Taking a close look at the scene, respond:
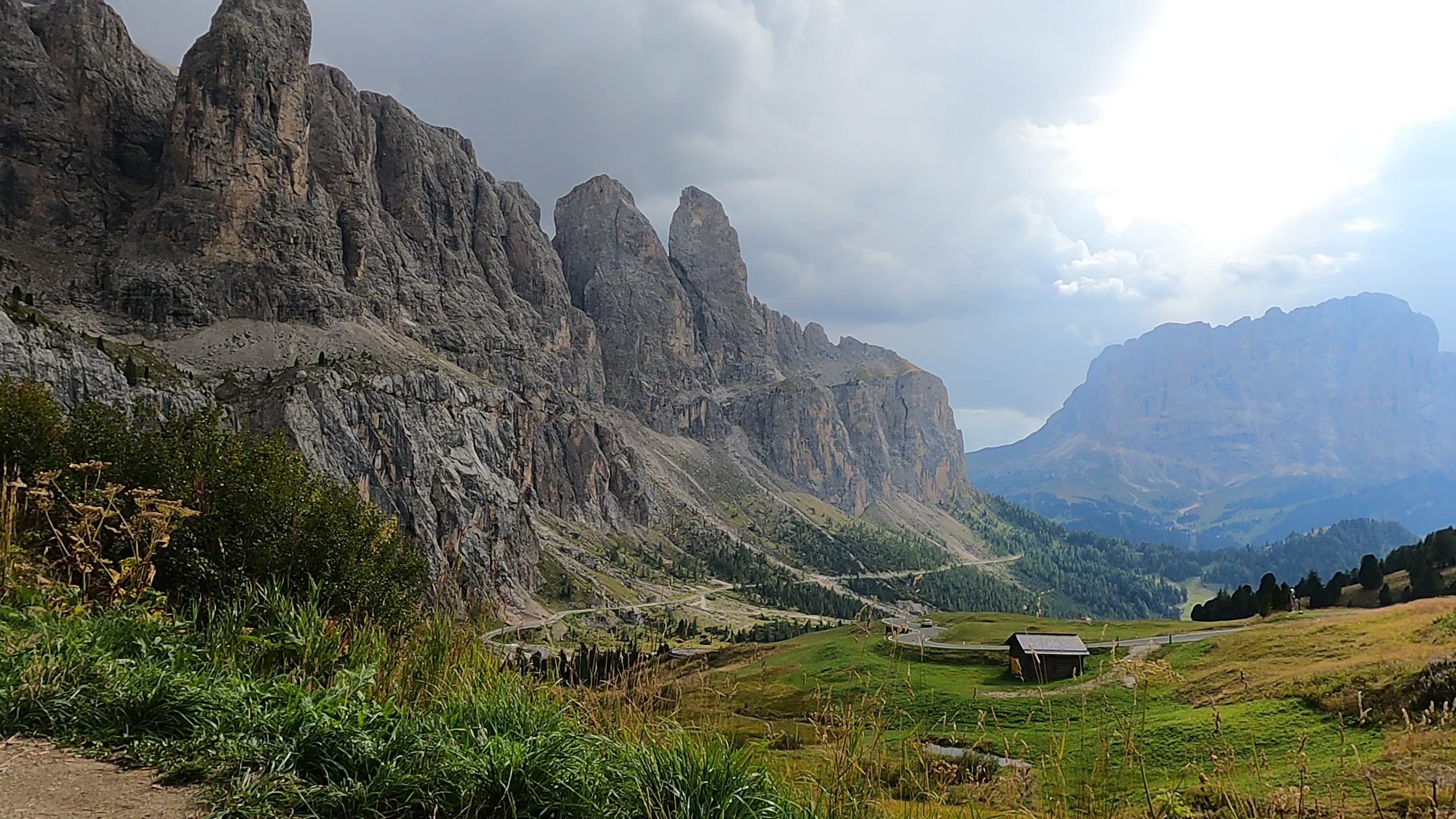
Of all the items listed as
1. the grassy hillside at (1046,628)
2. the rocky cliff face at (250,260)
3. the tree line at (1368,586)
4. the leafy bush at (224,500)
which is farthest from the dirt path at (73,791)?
the rocky cliff face at (250,260)

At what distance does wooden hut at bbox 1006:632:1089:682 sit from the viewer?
33812mm

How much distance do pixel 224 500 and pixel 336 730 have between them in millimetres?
15652

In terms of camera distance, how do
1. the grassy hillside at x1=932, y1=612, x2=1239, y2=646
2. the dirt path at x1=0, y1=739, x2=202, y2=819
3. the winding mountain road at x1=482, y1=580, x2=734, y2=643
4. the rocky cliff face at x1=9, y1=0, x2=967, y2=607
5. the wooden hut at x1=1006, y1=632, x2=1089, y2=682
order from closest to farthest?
the dirt path at x1=0, y1=739, x2=202, y2=819 < the wooden hut at x1=1006, y1=632, x2=1089, y2=682 < the grassy hillside at x1=932, y1=612, x2=1239, y2=646 < the winding mountain road at x1=482, y1=580, x2=734, y2=643 < the rocky cliff face at x1=9, y1=0, x2=967, y2=607

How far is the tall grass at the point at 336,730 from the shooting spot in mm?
4574

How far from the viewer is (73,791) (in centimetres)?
457

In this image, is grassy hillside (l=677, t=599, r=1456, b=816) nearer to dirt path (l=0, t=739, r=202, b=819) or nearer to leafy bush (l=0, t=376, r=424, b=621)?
dirt path (l=0, t=739, r=202, b=819)

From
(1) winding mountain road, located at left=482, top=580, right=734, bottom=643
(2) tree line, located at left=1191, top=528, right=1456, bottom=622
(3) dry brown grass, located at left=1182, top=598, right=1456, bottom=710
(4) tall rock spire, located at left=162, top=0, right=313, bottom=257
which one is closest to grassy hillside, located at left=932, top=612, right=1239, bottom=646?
(2) tree line, located at left=1191, top=528, right=1456, bottom=622

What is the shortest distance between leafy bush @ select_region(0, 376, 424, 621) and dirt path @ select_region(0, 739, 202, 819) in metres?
3.29

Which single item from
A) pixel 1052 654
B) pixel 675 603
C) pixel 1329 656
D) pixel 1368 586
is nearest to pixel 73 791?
Answer: pixel 1329 656

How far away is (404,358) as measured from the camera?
528 ft

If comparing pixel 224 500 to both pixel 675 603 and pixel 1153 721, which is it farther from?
pixel 675 603

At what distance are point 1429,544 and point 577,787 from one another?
3589 inches

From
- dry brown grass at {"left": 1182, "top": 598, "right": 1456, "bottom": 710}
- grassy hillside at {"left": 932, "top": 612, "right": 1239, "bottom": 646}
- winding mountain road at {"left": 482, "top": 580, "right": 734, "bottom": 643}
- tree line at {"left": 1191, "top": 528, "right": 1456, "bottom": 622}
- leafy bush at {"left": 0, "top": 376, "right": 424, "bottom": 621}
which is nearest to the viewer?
leafy bush at {"left": 0, "top": 376, "right": 424, "bottom": 621}

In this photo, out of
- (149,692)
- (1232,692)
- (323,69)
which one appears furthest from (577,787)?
(323,69)
